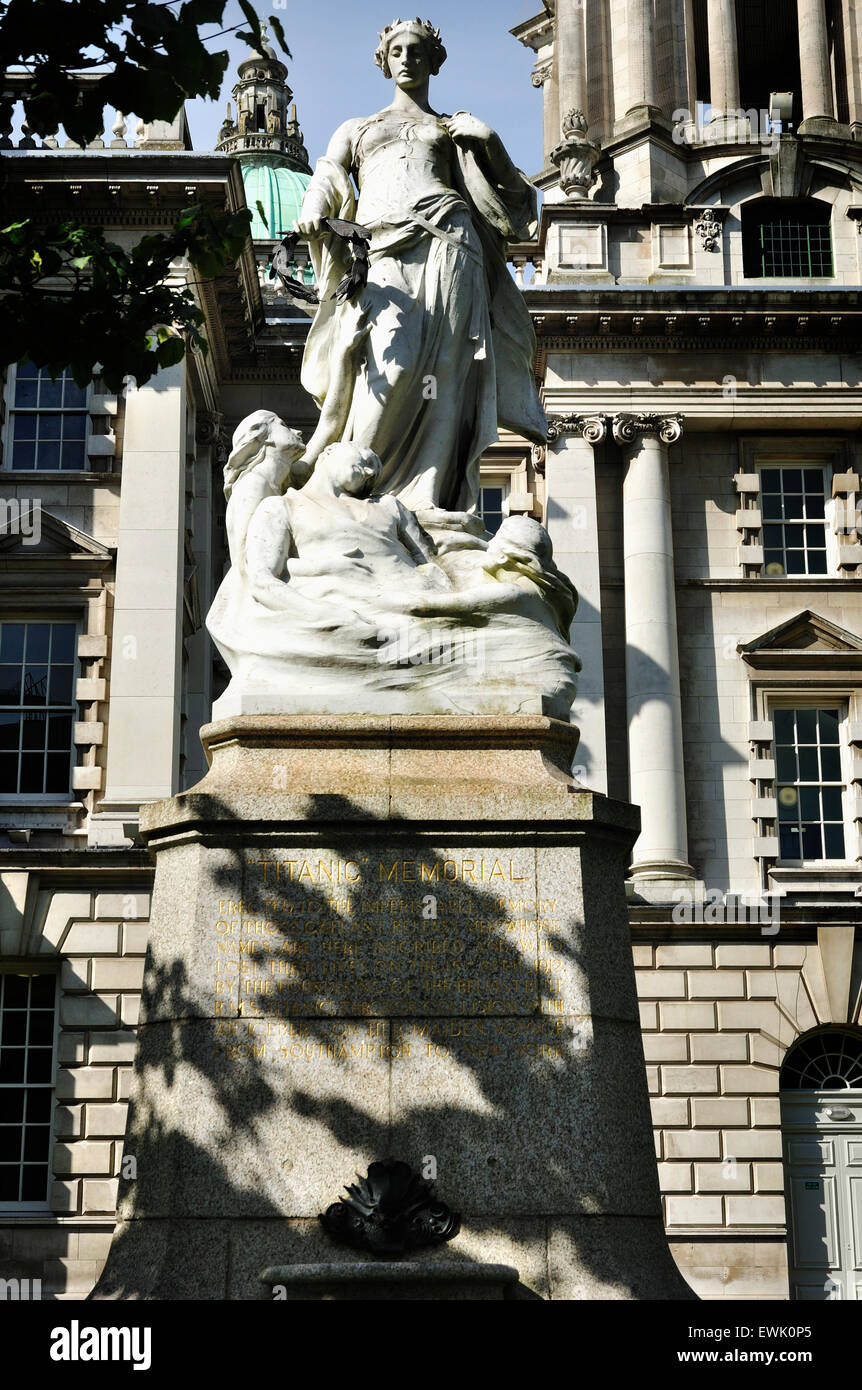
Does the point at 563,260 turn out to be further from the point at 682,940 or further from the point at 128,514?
the point at 682,940

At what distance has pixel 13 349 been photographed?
10070 millimetres

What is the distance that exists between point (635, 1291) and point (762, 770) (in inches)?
931

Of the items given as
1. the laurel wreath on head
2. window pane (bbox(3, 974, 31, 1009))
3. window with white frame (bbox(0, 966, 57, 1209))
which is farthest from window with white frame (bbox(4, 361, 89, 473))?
the laurel wreath on head

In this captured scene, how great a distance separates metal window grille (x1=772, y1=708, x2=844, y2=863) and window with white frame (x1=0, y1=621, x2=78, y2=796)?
39.5 feet

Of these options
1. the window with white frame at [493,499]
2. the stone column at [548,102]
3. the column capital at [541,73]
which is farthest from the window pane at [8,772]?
the column capital at [541,73]

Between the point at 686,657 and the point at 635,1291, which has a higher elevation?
the point at 686,657

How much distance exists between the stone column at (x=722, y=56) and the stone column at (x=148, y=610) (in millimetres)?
14477

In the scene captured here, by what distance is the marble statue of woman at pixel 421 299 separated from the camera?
37.6ft

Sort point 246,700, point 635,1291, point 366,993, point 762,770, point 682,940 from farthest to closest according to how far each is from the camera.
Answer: point 762,770, point 682,940, point 246,700, point 366,993, point 635,1291

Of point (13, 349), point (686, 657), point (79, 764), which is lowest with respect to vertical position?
point (13, 349)

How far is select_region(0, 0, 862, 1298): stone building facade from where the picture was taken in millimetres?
26562

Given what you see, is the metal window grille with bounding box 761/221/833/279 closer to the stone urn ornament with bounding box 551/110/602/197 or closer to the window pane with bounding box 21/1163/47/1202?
the stone urn ornament with bounding box 551/110/602/197

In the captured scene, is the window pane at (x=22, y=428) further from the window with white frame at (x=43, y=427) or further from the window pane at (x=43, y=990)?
the window pane at (x=43, y=990)
